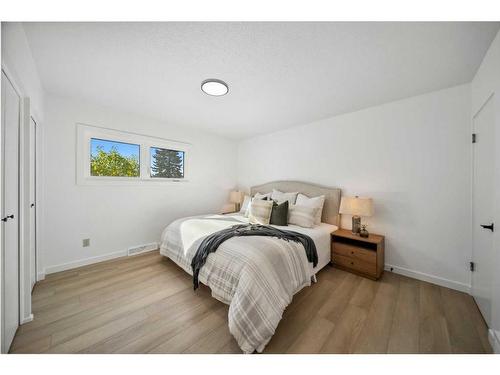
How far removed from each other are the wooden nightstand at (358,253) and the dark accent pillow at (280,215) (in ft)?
2.28

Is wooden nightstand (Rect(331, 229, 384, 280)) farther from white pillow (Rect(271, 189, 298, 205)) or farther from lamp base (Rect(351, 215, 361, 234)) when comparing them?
white pillow (Rect(271, 189, 298, 205))

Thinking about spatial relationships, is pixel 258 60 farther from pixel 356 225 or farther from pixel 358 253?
pixel 358 253

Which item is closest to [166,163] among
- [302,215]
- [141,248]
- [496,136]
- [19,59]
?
[141,248]

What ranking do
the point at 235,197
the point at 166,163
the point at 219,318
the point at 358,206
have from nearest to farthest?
the point at 219,318, the point at 358,206, the point at 166,163, the point at 235,197

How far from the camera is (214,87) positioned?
6.76 ft

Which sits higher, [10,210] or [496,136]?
[496,136]

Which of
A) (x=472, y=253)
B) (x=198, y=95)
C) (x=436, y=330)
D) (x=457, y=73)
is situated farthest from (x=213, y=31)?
(x=472, y=253)

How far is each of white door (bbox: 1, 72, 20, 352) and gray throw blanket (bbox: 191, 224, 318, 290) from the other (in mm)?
1249

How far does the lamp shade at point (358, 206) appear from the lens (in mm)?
2342

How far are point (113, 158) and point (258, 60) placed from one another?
265 cm

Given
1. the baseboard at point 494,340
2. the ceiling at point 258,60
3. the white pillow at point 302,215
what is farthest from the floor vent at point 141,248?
the baseboard at point 494,340

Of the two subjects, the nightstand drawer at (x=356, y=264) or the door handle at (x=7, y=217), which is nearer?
the door handle at (x=7, y=217)

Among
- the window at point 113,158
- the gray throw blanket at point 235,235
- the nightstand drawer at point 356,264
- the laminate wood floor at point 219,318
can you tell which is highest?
the window at point 113,158

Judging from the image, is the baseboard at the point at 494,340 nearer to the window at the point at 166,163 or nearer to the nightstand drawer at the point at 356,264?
the nightstand drawer at the point at 356,264
